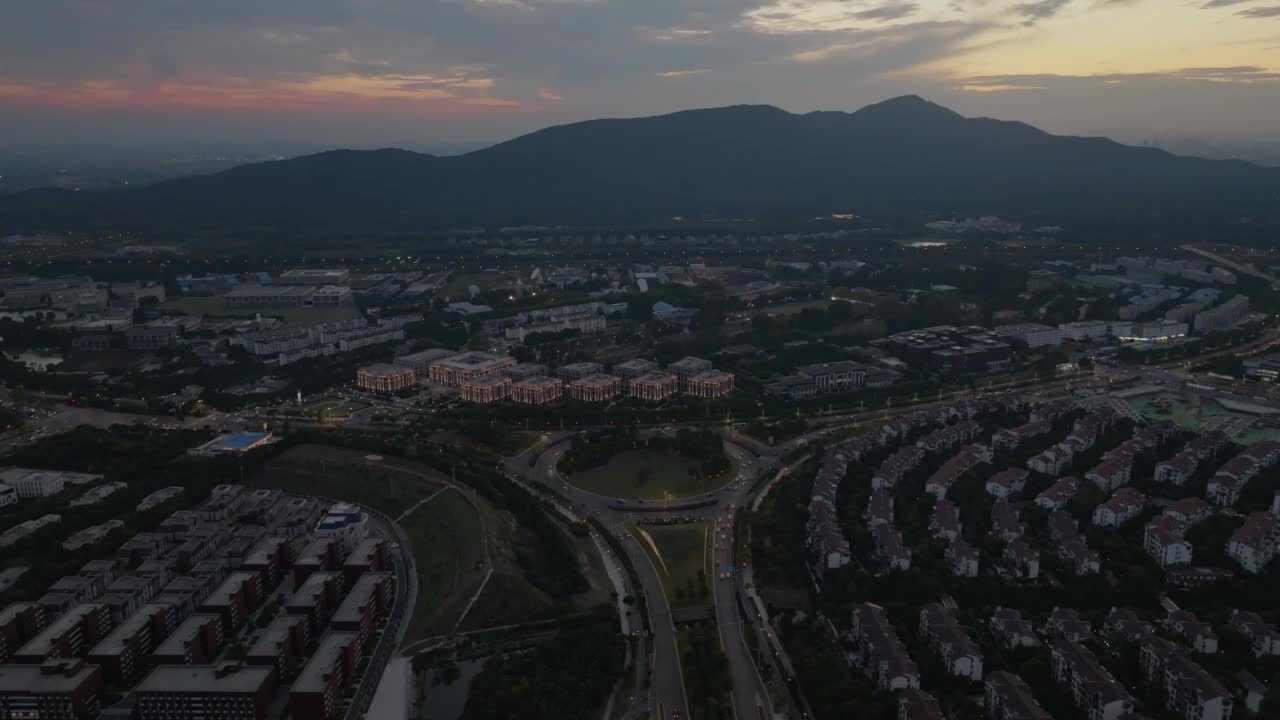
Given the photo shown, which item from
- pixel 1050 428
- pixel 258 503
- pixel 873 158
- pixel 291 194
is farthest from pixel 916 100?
pixel 258 503

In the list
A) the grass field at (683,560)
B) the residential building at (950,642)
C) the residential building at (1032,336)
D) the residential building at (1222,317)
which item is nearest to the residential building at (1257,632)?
the residential building at (950,642)

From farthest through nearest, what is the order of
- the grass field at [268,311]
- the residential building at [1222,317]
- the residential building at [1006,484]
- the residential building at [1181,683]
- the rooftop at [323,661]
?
the grass field at [268,311]
the residential building at [1222,317]
the residential building at [1006,484]
the rooftop at [323,661]
the residential building at [1181,683]

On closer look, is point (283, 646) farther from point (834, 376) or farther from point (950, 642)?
point (834, 376)

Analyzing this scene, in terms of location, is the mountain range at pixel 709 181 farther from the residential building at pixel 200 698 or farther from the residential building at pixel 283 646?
the residential building at pixel 200 698

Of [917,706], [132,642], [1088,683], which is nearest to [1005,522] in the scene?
[1088,683]

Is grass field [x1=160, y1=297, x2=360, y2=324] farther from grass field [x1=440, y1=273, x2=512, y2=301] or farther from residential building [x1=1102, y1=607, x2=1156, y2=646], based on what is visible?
residential building [x1=1102, y1=607, x2=1156, y2=646]
